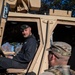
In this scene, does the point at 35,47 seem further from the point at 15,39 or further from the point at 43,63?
the point at 15,39

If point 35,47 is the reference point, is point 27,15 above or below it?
above

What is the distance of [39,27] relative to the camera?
6.80 metres

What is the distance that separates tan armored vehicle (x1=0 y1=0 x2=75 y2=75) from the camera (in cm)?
657

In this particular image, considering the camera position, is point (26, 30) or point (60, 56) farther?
point (26, 30)

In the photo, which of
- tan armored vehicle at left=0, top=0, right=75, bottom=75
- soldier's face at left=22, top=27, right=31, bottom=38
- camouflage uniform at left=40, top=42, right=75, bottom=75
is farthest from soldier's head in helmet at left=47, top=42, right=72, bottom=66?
soldier's face at left=22, top=27, right=31, bottom=38

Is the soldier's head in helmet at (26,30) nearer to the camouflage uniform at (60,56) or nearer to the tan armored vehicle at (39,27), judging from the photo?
the tan armored vehicle at (39,27)

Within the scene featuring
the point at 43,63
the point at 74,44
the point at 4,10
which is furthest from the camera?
the point at 74,44

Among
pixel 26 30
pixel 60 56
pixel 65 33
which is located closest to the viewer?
pixel 60 56

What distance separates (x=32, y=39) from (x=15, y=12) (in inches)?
24.8

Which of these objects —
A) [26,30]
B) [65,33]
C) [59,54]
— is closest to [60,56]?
[59,54]

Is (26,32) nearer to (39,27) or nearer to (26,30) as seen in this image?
(26,30)

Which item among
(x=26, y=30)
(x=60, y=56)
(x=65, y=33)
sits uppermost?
(x=60, y=56)

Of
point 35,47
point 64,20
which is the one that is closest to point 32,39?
point 35,47

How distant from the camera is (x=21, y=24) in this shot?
22.4ft
